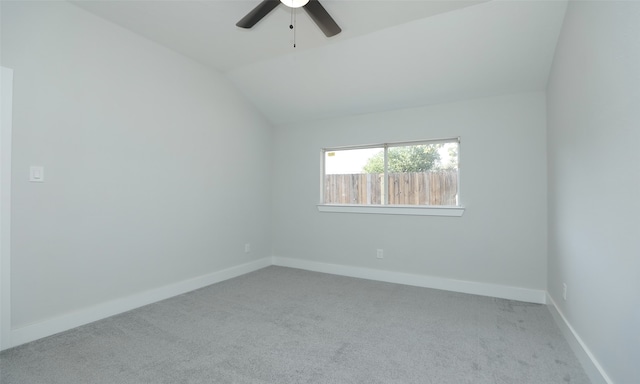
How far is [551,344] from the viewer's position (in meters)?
2.20

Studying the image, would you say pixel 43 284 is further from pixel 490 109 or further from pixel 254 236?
pixel 490 109

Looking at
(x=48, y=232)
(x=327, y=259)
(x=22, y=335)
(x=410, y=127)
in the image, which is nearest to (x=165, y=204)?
(x=48, y=232)

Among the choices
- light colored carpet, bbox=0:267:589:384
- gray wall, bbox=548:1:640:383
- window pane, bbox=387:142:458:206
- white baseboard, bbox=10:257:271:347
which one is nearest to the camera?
gray wall, bbox=548:1:640:383

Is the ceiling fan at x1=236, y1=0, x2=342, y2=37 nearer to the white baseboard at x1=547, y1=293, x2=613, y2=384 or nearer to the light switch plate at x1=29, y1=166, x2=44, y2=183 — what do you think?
the light switch plate at x1=29, y1=166, x2=44, y2=183

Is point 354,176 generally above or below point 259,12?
below

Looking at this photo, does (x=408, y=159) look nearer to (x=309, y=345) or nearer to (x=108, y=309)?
(x=309, y=345)

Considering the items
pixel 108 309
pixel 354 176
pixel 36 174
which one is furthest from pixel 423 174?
pixel 36 174

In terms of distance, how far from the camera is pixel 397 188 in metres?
3.93

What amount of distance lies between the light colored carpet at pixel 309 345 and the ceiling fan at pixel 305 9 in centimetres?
241

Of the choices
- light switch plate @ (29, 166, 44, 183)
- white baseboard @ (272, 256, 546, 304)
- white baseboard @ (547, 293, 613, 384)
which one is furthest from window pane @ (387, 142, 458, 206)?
light switch plate @ (29, 166, 44, 183)

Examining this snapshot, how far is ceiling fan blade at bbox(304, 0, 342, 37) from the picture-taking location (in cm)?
207

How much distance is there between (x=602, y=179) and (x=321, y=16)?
2.06 m

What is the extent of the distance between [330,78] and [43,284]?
334 cm

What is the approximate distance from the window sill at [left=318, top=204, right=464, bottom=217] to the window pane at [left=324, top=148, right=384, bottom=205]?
0.13 metres
